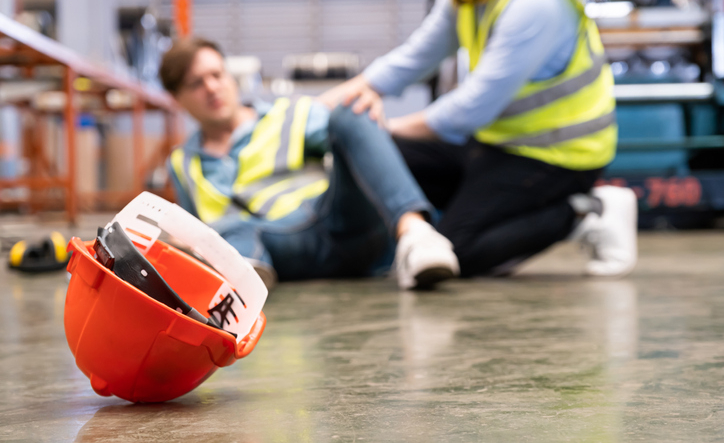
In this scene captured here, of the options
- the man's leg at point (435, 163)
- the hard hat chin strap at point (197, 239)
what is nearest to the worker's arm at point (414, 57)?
the man's leg at point (435, 163)

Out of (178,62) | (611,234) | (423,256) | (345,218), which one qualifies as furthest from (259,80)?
(423,256)

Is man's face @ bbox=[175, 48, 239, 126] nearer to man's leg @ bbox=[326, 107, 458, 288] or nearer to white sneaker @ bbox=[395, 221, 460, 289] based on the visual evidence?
man's leg @ bbox=[326, 107, 458, 288]

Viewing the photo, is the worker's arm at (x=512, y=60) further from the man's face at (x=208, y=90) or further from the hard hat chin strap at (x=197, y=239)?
the hard hat chin strap at (x=197, y=239)

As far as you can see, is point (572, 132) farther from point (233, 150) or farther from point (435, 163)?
point (233, 150)

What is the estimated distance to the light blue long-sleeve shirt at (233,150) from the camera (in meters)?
1.67

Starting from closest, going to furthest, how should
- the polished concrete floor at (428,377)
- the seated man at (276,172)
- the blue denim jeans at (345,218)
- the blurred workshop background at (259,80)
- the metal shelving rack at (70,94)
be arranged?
the polished concrete floor at (428,377), the blue denim jeans at (345,218), the seated man at (276,172), the metal shelving rack at (70,94), the blurred workshop background at (259,80)

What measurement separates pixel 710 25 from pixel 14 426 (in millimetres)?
3970

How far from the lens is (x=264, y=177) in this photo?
1671mm

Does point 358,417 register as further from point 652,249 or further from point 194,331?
point 652,249

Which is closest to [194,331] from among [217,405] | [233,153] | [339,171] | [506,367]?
[217,405]

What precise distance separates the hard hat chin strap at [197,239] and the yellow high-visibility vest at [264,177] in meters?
0.94

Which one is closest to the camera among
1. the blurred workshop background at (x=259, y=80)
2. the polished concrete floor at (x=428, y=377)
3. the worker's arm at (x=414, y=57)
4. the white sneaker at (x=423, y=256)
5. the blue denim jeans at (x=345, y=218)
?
the polished concrete floor at (x=428, y=377)

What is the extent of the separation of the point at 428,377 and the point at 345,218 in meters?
0.92

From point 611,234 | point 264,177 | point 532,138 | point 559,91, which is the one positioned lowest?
point 611,234
